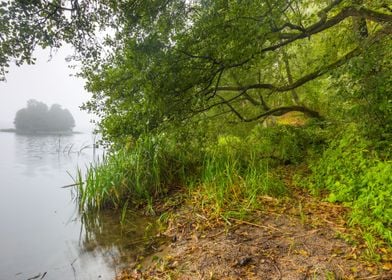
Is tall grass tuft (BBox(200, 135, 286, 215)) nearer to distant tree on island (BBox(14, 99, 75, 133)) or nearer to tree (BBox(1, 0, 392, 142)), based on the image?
tree (BBox(1, 0, 392, 142))

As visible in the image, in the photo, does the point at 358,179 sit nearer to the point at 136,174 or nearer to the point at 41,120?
the point at 136,174

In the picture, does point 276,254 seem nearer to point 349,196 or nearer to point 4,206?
point 349,196

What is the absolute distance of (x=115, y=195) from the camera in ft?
12.6

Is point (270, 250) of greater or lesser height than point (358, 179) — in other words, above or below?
below

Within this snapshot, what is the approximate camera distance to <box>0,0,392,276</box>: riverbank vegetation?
9.33ft

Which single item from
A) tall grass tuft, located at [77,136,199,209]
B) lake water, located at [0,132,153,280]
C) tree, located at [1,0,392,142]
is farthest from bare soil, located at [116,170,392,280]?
tree, located at [1,0,392,142]

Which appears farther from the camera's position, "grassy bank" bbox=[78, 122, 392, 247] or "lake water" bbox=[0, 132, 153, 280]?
"grassy bank" bbox=[78, 122, 392, 247]

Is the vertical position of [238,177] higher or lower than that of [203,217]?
higher

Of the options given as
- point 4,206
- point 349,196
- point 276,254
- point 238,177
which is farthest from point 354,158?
point 4,206

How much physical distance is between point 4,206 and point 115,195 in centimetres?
191

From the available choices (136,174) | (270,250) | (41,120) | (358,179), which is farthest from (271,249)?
(41,120)

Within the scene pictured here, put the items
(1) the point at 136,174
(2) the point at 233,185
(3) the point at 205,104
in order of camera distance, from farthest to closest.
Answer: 1. (3) the point at 205,104
2. (1) the point at 136,174
3. (2) the point at 233,185

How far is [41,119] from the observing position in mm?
18953

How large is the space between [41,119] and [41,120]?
0.07 metres
